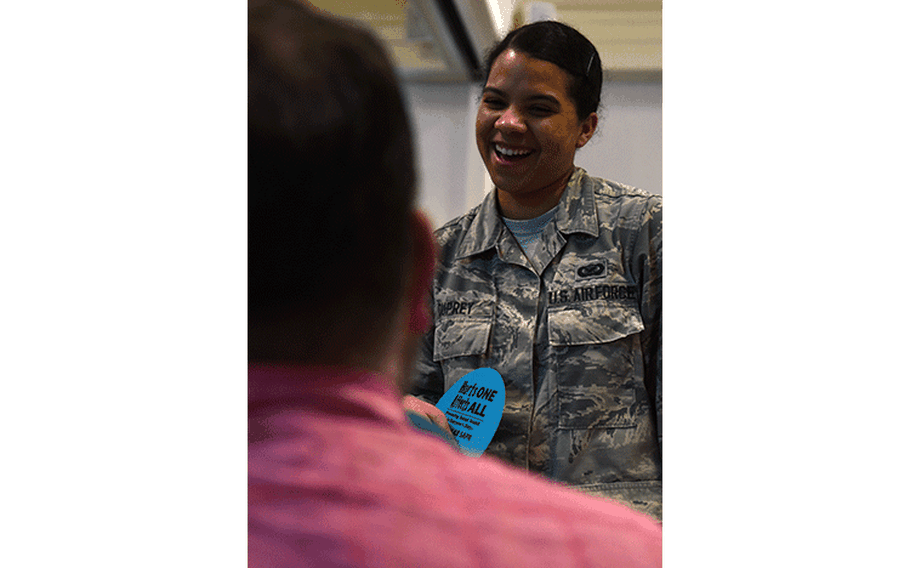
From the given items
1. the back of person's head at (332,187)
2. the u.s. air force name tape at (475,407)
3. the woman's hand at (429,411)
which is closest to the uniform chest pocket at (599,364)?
the u.s. air force name tape at (475,407)

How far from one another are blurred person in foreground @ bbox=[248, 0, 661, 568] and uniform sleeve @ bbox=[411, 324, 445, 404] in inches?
1.4

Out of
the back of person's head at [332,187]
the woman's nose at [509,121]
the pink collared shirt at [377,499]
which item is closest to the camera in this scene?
the pink collared shirt at [377,499]

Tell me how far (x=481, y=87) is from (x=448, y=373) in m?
0.56

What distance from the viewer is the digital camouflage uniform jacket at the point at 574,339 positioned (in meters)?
1.27

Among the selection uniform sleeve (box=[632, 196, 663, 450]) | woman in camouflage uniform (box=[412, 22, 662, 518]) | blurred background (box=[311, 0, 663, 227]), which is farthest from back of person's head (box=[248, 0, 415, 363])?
uniform sleeve (box=[632, 196, 663, 450])

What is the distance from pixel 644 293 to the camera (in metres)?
1.28

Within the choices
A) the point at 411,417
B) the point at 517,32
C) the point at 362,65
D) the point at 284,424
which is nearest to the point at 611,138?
the point at 517,32

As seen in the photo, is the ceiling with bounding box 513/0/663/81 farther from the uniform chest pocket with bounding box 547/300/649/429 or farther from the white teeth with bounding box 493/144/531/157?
the uniform chest pocket with bounding box 547/300/649/429

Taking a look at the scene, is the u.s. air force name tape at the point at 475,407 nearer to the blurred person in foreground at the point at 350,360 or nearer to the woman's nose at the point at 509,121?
the blurred person in foreground at the point at 350,360

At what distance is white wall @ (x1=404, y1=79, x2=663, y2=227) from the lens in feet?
4.14

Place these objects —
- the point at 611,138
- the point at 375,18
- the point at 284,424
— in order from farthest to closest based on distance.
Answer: the point at 375,18
the point at 611,138
the point at 284,424

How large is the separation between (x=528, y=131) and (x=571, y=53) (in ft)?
0.53

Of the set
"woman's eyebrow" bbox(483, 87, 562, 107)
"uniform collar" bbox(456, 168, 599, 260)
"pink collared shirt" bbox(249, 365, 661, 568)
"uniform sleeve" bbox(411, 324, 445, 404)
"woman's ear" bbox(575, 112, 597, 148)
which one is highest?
"woman's eyebrow" bbox(483, 87, 562, 107)
